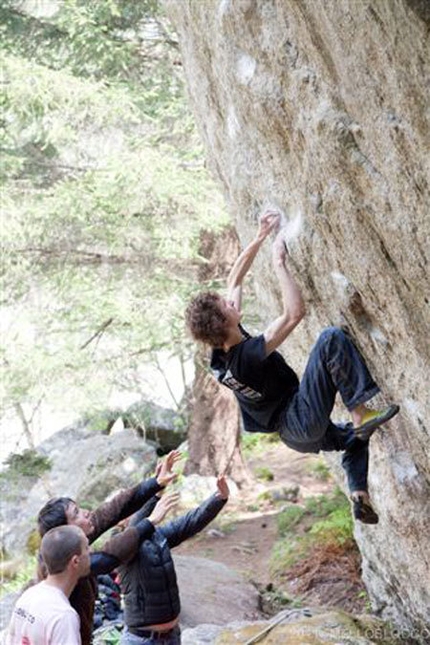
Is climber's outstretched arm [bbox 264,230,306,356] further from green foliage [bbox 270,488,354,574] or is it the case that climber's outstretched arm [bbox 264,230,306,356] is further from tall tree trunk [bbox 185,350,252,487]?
tall tree trunk [bbox 185,350,252,487]

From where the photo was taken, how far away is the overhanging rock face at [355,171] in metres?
4.80

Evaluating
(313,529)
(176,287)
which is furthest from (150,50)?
(313,529)

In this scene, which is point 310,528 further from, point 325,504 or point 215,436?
point 215,436

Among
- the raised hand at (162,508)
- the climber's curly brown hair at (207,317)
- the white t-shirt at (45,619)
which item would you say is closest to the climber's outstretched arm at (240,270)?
the climber's curly brown hair at (207,317)

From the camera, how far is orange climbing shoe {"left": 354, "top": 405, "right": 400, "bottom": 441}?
5.50 metres

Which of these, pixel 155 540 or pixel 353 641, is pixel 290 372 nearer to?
pixel 155 540

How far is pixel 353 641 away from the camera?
7.02 metres

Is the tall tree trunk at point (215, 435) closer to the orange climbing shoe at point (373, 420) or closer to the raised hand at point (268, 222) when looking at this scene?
the raised hand at point (268, 222)

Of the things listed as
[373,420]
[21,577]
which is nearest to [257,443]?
[21,577]

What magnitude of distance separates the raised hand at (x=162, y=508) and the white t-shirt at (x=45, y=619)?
1678 mm

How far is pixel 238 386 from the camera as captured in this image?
19.0 ft

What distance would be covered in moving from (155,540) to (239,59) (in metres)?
3.90

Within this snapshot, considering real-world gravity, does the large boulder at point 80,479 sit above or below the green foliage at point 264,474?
below

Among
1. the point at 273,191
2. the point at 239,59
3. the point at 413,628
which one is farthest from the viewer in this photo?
the point at 413,628
